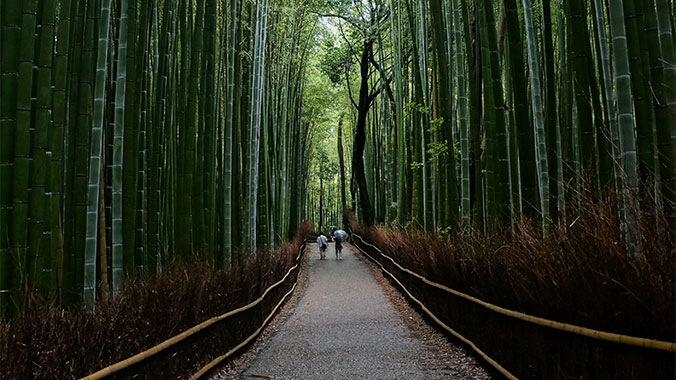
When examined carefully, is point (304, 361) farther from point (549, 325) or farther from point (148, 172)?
point (549, 325)

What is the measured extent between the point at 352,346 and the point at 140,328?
2.30m

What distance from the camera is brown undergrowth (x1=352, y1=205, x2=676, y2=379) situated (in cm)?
167

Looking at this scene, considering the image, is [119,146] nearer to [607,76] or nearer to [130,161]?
[130,161]

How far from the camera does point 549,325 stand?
7.77ft

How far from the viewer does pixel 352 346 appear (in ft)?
14.6

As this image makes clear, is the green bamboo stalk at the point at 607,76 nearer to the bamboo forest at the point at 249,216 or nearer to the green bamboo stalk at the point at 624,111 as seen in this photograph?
the bamboo forest at the point at 249,216

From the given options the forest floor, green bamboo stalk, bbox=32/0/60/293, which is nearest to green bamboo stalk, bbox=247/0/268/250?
the forest floor

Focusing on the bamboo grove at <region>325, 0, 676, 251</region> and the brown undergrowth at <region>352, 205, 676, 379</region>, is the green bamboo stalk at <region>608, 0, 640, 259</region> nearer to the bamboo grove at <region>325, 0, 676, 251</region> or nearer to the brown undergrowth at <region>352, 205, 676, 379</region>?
the bamboo grove at <region>325, 0, 676, 251</region>

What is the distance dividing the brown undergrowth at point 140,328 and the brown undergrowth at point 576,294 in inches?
68.2

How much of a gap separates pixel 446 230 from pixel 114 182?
11.2 feet

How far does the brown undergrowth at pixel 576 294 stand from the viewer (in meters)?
1.67

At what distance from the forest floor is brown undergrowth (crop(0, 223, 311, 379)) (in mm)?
366

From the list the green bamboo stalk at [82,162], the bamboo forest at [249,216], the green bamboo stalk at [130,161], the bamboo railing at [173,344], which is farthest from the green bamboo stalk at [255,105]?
the green bamboo stalk at [82,162]

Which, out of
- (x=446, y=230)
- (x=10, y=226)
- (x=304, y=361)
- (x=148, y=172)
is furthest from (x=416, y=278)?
(x=10, y=226)
